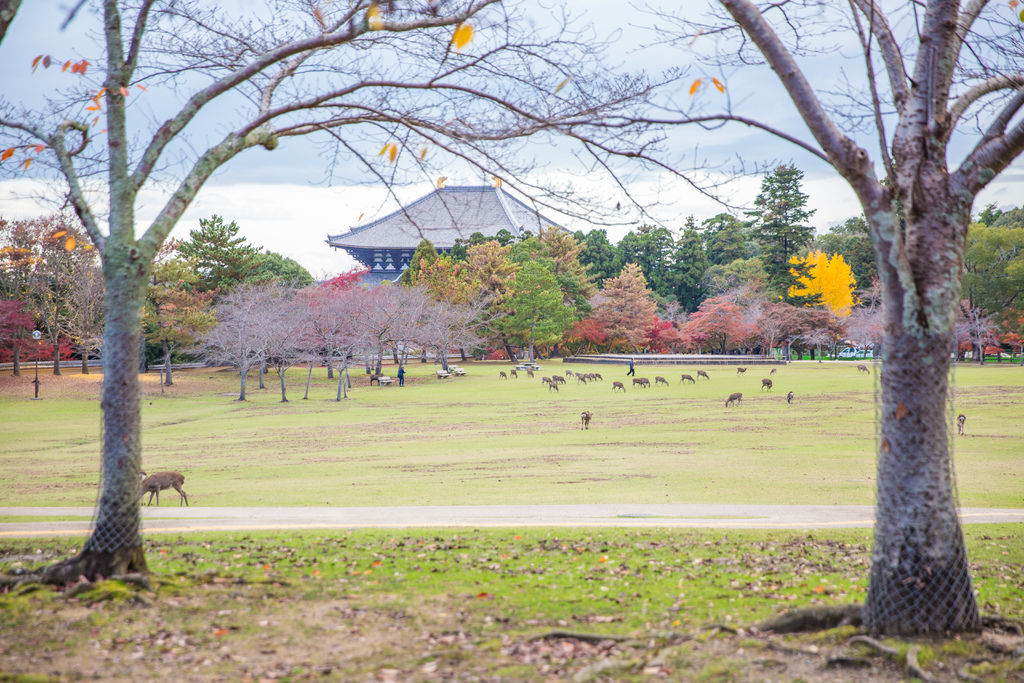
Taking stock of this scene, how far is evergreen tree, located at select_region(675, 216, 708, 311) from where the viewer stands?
61.6m

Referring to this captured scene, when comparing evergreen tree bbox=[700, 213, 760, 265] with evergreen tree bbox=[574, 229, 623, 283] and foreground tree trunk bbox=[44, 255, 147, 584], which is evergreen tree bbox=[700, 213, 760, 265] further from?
foreground tree trunk bbox=[44, 255, 147, 584]

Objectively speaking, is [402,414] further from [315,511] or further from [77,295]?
[77,295]

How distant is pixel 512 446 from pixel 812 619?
13387 mm

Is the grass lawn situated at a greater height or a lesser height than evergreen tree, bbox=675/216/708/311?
lesser

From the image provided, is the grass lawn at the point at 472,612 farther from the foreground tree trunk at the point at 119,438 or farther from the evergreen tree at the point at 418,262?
the evergreen tree at the point at 418,262

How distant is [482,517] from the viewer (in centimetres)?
921

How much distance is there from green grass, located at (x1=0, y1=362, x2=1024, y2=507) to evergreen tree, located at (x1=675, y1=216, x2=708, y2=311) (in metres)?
27.3

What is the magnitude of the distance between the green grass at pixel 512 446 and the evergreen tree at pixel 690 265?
27.3 metres

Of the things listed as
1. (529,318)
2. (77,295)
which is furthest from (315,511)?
(529,318)

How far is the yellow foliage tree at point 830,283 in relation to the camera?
52469 millimetres

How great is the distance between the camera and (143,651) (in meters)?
4.08

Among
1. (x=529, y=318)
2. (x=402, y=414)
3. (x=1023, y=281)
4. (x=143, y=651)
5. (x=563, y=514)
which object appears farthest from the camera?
(x=529, y=318)

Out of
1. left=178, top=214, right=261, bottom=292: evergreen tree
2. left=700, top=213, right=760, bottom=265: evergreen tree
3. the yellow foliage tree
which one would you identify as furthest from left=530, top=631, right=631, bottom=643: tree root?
left=700, top=213, right=760, bottom=265: evergreen tree

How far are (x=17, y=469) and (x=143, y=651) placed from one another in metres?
13.7
